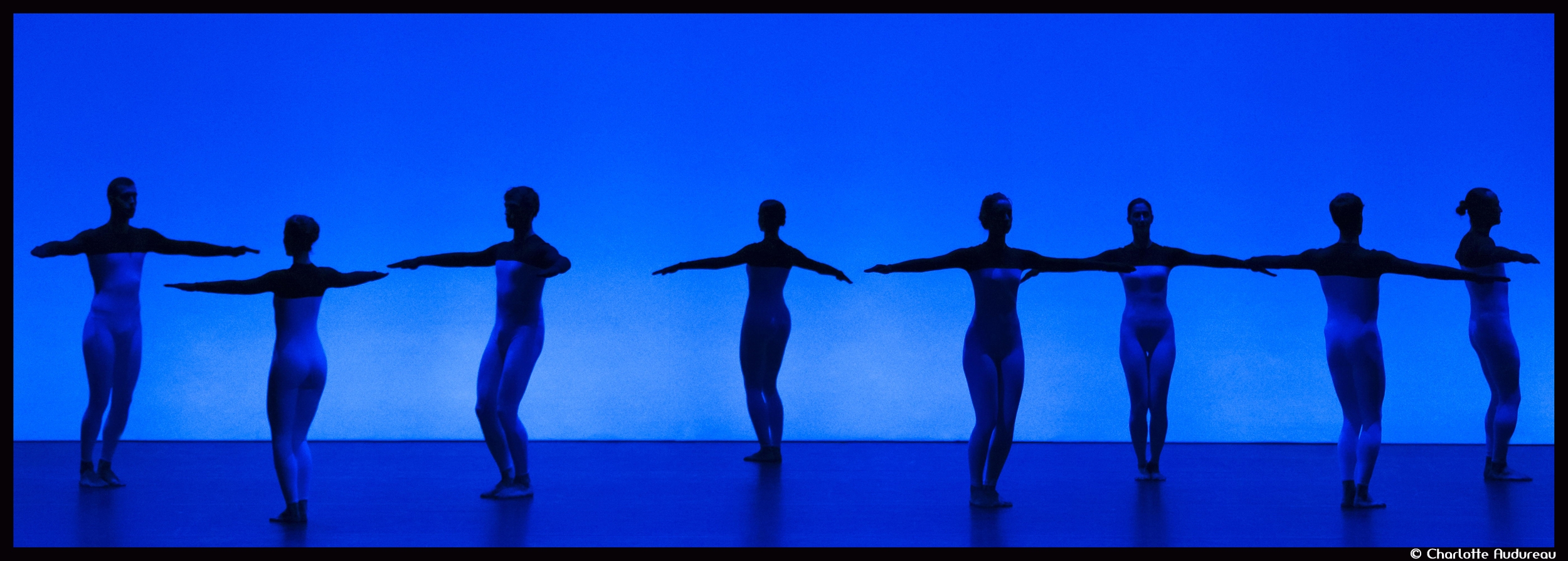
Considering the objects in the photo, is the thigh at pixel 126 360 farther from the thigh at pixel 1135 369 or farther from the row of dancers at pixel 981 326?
the thigh at pixel 1135 369

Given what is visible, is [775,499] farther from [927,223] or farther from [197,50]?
[197,50]

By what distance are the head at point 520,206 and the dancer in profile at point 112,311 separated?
6.20 ft

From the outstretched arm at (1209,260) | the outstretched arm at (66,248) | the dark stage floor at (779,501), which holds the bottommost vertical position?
the dark stage floor at (779,501)

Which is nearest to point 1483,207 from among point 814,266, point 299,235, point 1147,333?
point 1147,333

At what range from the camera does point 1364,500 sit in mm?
5379

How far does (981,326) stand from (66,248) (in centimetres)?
455

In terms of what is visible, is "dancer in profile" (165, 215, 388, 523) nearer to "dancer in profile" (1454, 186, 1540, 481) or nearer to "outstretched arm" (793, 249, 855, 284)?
"outstretched arm" (793, 249, 855, 284)

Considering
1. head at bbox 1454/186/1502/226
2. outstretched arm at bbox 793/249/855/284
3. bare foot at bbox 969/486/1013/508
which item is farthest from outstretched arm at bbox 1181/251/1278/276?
outstretched arm at bbox 793/249/855/284

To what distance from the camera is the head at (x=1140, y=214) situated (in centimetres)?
643

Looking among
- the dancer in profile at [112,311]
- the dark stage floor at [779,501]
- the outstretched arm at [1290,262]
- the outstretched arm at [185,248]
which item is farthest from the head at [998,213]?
the dancer in profile at [112,311]

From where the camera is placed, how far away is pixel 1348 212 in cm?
523

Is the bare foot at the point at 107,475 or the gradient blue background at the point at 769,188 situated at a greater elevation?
the gradient blue background at the point at 769,188

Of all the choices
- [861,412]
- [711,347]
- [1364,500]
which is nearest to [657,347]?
[711,347]

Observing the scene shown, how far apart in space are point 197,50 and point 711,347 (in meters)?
4.34
